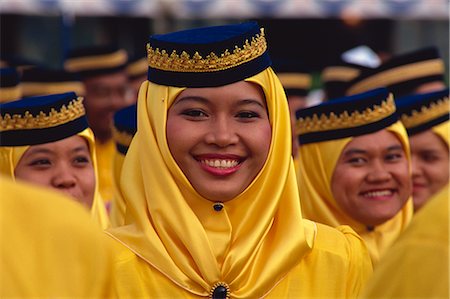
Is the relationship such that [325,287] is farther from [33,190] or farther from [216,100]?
[33,190]

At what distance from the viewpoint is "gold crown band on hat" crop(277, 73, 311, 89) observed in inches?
380

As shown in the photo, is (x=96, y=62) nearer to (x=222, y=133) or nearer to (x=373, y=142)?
(x=373, y=142)

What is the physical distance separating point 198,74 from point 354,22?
1174 centimetres

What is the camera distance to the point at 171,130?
14.6 feet

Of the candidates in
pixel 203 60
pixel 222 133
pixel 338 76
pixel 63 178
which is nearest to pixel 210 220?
pixel 222 133

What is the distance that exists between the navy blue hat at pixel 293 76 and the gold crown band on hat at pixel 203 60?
5.02m

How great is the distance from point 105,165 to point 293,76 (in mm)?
1771

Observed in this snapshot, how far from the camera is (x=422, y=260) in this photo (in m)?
2.83

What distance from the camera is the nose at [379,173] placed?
579 centimetres

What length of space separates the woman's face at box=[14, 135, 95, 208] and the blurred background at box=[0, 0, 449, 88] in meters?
5.46

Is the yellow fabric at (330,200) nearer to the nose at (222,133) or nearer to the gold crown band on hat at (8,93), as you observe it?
the nose at (222,133)

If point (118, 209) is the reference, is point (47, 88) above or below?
above

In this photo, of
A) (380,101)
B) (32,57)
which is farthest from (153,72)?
(32,57)

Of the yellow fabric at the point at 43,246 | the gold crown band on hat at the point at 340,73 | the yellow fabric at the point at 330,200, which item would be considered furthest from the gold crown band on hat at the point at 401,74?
the yellow fabric at the point at 43,246
